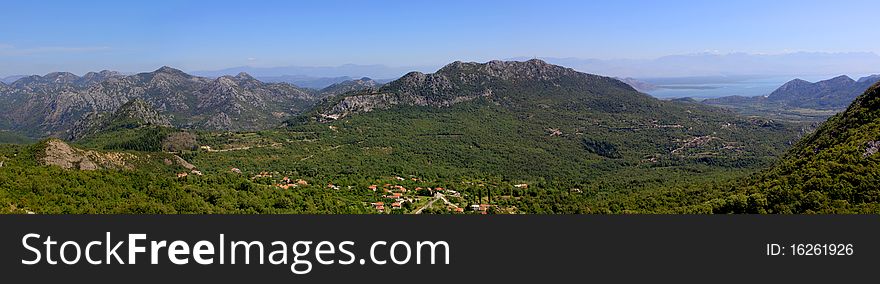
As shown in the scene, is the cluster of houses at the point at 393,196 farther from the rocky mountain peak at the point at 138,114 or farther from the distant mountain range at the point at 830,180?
the rocky mountain peak at the point at 138,114

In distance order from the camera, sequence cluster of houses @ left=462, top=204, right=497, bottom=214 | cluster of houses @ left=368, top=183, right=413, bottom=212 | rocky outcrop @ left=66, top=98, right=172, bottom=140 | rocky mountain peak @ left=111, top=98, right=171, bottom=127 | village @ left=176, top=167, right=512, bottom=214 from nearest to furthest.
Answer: village @ left=176, top=167, right=512, bottom=214 < cluster of houses @ left=368, top=183, right=413, bottom=212 < cluster of houses @ left=462, top=204, right=497, bottom=214 < rocky outcrop @ left=66, top=98, right=172, bottom=140 < rocky mountain peak @ left=111, top=98, right=171, bottom=127

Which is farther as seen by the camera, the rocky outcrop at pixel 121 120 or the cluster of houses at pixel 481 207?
the rocky outcrop at pixel 121 120

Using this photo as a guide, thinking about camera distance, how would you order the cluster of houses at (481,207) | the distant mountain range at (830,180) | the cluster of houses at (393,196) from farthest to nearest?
the cluster of houses at (481,207) < the cluster of houses at (393,196) < the distant mountain range at (830,180)

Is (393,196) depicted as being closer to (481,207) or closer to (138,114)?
(481,207)

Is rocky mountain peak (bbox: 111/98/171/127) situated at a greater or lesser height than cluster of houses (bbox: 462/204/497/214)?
greater

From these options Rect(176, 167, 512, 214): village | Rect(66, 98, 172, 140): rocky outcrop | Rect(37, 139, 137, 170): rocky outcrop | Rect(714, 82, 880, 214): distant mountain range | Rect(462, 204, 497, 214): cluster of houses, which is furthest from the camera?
Rect(66, 98, 172, 140): rocky outcrop

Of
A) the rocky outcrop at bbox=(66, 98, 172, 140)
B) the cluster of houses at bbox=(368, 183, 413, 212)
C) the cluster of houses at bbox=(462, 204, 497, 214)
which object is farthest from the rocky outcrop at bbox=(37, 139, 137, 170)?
the rocky outcrop at bbox=(66, 98, 172, 140)

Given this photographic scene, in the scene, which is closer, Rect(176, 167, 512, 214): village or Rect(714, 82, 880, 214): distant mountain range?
Rect(714, 82, 880, 214): distant mountain range

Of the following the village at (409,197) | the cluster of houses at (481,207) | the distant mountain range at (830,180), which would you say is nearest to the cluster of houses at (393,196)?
the village at (409,197)

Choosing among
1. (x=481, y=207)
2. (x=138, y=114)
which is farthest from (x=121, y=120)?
(x=481, y=207)

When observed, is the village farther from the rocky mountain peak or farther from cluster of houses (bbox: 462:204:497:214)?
the rocky mountain peak

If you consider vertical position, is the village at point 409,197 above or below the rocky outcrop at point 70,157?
below

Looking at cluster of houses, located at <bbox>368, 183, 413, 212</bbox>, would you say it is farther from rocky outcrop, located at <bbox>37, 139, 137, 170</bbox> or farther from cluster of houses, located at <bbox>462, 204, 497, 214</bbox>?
rocky outcrop, located at <bbox>37, 139, 137, 170</bbox>

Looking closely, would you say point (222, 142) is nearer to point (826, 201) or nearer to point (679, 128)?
point (826, 201)
